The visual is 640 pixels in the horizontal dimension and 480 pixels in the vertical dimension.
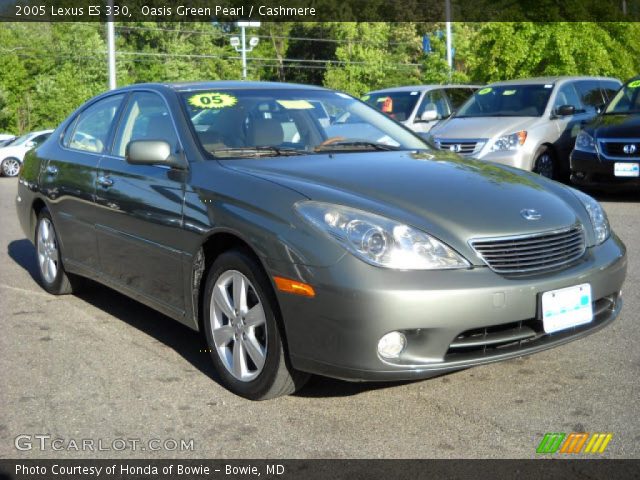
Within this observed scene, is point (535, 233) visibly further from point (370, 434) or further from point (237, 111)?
point (237, 111)

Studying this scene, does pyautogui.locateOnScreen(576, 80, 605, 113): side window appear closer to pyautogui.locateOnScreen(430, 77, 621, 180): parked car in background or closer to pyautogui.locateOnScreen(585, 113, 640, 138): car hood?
pyautogui.locateOnScreen(430, 77, 621, 180): parked car in background

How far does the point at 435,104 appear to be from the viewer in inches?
598

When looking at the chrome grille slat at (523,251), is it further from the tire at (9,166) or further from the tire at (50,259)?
the tire at (9,166)

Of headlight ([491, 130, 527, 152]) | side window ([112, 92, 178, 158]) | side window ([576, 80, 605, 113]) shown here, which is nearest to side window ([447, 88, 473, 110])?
side window ([576, 80, 605, 113])

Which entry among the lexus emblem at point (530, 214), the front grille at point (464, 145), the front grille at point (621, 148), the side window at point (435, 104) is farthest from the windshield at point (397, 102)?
the lexus emblem at point (530, 214)

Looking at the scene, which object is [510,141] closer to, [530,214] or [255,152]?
[255,152]

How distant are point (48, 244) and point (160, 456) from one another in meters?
3.33

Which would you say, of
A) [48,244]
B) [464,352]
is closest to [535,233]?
[464,352]

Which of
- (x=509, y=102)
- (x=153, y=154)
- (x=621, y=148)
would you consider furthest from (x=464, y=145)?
(x=153, y=154)

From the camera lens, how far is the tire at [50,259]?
20.0 feet

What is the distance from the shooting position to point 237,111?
4766mm

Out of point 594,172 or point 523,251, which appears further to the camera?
point 594,172

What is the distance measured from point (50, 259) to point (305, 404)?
3125 mm

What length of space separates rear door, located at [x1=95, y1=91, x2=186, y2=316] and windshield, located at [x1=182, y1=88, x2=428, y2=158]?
219mm
